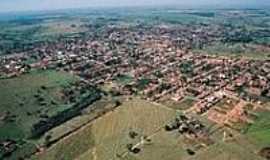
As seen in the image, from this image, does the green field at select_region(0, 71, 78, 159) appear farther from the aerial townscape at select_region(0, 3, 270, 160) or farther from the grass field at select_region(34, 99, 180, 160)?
the grass field at select_region(34, 99, 180, 160)

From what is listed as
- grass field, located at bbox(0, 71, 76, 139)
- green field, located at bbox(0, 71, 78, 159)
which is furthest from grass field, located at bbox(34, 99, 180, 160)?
grass field, located at bbox(0, 71, 76, 139)

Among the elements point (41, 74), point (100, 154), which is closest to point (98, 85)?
point (41, 74)

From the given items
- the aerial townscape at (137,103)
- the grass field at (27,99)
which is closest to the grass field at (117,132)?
the aerial townscape at (137,103)

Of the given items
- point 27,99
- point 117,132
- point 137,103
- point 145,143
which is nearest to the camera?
point 145,143

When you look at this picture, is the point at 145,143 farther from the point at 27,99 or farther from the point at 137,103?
the point at 27,99

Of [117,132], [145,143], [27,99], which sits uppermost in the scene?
[27,99]

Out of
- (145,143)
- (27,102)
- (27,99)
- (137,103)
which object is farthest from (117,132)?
(27,99)

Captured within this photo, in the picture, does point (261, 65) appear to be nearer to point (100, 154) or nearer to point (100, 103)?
point (100, 103)

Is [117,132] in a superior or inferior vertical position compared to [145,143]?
superior
